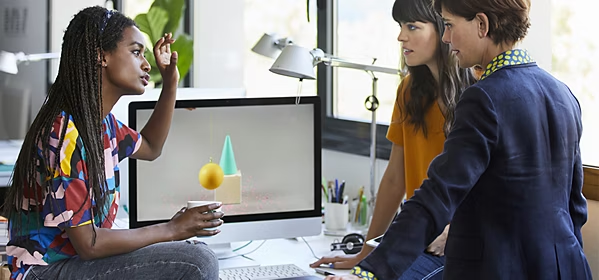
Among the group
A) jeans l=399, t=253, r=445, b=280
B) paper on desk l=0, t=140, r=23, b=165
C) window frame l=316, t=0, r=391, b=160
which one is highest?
window frame l=316, t=0, r=391, b=160

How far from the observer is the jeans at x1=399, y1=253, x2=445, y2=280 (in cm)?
181

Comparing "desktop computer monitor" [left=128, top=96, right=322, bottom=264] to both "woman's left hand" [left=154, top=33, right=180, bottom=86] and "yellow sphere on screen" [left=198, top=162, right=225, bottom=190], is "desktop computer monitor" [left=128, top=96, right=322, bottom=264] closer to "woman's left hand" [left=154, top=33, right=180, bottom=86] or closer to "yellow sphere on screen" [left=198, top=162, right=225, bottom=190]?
"yellow sphere on screen" [left=198, top=162, right=225, bottom=190]

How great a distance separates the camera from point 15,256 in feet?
4.85

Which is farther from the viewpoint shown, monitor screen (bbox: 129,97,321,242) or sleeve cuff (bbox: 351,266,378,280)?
monitor screen (bbox: 129,97,321,242)

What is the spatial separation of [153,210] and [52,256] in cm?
60

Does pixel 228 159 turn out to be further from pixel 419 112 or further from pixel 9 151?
pixel 9 151

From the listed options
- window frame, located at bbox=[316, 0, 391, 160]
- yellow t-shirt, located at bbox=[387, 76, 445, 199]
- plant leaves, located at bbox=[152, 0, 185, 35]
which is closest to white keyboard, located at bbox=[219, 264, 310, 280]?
yellow t-shirt, located at bbox=[387, 76, 445, 199]

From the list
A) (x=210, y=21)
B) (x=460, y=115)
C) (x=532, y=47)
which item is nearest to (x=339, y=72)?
(x=210, y=21)

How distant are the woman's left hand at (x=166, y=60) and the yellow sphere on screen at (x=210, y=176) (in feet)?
1.06

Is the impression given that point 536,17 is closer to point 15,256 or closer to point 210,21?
point 15,256

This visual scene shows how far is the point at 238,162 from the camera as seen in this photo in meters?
2.10

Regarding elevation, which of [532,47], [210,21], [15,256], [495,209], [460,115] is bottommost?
[15,256]

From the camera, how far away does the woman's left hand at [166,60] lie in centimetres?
178

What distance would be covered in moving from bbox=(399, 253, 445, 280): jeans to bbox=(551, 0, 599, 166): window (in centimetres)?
56
